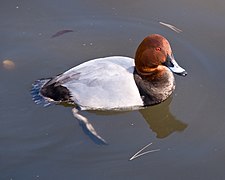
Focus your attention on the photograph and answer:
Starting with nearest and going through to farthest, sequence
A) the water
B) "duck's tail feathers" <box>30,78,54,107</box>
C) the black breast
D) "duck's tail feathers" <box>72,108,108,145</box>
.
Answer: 1. the water
2. "duck's tail feathers" <box>72,108,108,145</box>
3. the black breast
4. "duck's tail feathers" <box>30,78,54,107</box>

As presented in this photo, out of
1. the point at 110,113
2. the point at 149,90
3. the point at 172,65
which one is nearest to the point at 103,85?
the point at 110,113

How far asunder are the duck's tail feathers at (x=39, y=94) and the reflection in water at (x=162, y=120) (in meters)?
0.77

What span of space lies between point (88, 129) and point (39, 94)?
1.88 ft

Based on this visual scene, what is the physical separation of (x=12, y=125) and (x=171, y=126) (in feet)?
4.07

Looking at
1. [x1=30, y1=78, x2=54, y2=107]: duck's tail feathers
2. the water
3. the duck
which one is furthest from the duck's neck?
[x1=30, y1=78, x2=54, y2=107]: duck's tail feathers

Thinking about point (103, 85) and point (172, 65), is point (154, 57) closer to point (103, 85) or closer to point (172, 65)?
point (172, 65)

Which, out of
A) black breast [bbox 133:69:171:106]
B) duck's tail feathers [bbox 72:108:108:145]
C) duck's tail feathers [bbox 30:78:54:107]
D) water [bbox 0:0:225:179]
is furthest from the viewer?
duck's tail feathers [bbox 30:78:54:107]

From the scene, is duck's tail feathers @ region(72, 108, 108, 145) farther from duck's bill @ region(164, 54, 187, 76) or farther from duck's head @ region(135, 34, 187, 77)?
duck's bill @ region(164, 54, 187, 76)

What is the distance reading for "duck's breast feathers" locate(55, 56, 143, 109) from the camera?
3789 millimetres

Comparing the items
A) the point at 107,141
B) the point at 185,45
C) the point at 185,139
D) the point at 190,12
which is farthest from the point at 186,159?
the point at 190,12

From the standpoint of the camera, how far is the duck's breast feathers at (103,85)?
3.79 m

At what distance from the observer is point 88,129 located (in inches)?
149

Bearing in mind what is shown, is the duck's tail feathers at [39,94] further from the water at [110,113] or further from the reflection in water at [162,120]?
the reflection in water at [162,120]

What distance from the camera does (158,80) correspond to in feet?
13.1
